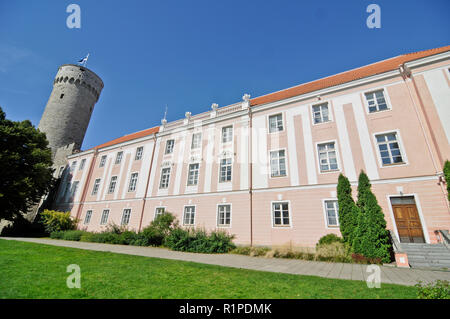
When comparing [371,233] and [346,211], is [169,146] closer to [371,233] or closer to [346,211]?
[346,211]

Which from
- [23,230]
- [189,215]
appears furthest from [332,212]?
[23,230]

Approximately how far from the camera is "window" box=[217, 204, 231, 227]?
52.0 feet

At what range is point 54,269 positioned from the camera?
5793 mm

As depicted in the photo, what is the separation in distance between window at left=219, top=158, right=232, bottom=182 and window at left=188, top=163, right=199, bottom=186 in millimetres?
2704

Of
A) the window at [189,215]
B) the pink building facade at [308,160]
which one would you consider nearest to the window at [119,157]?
the pink building facade at [308,160]

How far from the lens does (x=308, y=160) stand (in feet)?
47.4

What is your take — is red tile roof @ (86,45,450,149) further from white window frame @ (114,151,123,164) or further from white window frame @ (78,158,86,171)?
white window frame @ (78,158,86,171)

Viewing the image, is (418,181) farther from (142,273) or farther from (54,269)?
(54,269)

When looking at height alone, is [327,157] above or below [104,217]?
above

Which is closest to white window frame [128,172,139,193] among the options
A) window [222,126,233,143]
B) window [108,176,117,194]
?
window [108,176,117,194]

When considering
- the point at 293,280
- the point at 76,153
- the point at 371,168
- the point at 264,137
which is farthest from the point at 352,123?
the point at 76,153

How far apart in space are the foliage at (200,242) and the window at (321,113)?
11.0 m

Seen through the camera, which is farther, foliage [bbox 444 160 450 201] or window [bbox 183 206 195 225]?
window [bbox 183 206 195 225]

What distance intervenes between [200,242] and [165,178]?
8969mm
